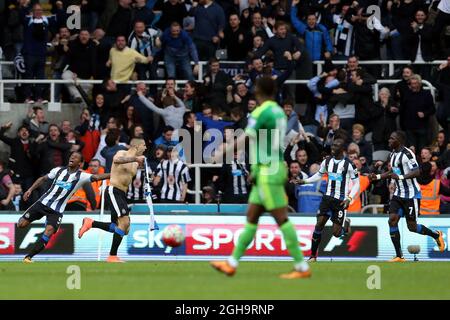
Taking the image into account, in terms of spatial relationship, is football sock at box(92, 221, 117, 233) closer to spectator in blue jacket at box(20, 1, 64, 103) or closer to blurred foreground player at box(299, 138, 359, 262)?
blurred foreground player at box(299, 138, 359, 262)

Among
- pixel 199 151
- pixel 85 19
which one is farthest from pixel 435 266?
pixel 85 19

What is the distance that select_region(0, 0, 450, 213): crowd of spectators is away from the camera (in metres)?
27.7

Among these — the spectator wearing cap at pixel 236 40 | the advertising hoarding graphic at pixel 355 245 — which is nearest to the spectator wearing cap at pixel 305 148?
the advertising hoarding graphic at pixel 355 245

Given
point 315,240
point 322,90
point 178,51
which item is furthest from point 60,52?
point 315,240

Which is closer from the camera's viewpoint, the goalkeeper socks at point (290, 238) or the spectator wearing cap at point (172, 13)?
the goalkeeper socks at point (290, 238)

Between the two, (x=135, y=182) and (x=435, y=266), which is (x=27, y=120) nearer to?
(x=135, y=182)

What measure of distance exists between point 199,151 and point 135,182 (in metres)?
1.65

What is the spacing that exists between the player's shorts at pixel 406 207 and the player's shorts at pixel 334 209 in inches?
40.4

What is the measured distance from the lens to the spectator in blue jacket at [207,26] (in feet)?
99.6

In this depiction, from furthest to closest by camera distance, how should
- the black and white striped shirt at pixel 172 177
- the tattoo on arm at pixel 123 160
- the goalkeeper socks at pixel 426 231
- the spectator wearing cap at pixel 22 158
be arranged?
1. the spectator wearing cap at pixel 22 158
2. the black and white striped shirt at pixel 172 177
3. the goalkeeper socks at pixel 426 231
4. the tattoo on arm at pixel 123 160

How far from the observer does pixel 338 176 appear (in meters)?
23.7

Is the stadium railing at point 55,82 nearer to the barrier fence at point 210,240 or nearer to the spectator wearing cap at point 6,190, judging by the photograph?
the spectator wearing cap at point 6,190

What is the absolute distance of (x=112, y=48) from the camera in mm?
29969

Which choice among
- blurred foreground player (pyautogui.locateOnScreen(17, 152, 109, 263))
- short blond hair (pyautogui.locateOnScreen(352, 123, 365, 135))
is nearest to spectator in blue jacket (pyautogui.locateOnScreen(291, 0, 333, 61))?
short blond hair (pyautogui.locateOnScreen(352, 123, 365, 135))
